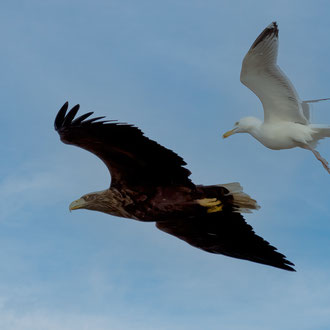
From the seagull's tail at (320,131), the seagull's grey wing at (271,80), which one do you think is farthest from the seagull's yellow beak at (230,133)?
the seagull's tail at (320,131)

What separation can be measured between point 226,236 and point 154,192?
1554mm

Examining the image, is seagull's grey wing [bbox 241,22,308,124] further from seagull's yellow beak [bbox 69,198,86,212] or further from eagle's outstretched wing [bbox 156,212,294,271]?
seagull's yellow beak [bbox 69,198,86,212]

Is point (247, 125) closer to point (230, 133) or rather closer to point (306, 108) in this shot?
point (230, 133)

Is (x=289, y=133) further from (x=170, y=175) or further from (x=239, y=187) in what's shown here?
(x=170, y=175)

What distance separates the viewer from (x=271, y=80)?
34.7 ft

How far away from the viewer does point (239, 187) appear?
9.02m

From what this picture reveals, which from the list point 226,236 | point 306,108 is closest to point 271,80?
point 306,108

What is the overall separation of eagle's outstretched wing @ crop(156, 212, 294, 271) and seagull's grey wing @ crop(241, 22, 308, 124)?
2.25m

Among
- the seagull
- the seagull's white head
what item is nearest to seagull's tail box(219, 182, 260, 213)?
the seagull

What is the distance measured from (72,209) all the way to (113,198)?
67cm

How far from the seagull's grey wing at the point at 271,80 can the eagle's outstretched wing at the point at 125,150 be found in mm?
2973

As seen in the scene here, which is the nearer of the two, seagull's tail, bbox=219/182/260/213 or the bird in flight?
the bird in flight

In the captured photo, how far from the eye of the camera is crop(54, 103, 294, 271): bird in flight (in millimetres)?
8078

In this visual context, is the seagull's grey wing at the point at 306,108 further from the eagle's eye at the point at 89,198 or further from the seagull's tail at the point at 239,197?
the eagle's eye at the point at 89,198
